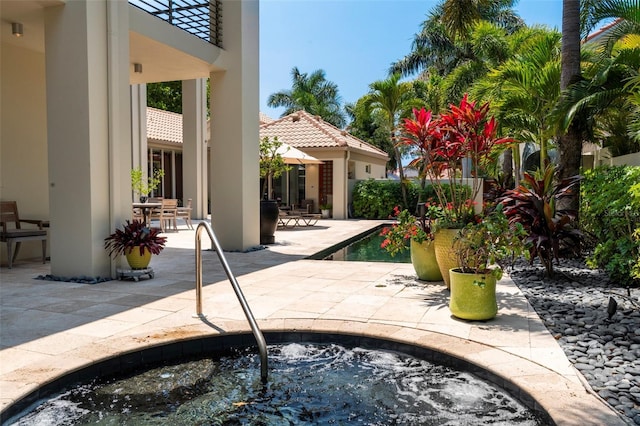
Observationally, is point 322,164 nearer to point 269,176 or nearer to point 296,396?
point 269,176

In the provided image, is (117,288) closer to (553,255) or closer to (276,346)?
(276,346)

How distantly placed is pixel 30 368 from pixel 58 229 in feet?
12.2

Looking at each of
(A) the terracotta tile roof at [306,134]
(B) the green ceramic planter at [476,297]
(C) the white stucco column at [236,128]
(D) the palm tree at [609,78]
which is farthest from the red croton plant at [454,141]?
(A) the terracotta tile roof at [306,134]

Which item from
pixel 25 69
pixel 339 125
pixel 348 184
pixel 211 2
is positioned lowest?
pixel 348 184

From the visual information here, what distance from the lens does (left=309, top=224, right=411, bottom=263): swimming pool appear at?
31.1ft

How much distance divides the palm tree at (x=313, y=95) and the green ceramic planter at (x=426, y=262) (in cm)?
3136

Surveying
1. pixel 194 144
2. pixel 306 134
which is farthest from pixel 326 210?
pixel 194 144

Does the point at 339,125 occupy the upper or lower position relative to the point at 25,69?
upper

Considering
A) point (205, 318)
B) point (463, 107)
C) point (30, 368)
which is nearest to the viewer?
point (30, 368)

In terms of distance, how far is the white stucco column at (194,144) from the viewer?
16750mm

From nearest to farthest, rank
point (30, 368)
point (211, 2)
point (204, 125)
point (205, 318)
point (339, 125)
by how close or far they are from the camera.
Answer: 1. point (30, 368)
2. point (205, 318)
3. point (211, 2)
4. point (204, 125)
5. point (339, 125)

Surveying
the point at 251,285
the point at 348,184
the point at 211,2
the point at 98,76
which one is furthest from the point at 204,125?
the point at 251,285

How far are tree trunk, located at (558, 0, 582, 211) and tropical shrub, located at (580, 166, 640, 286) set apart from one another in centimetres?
92

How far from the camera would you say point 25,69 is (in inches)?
326
